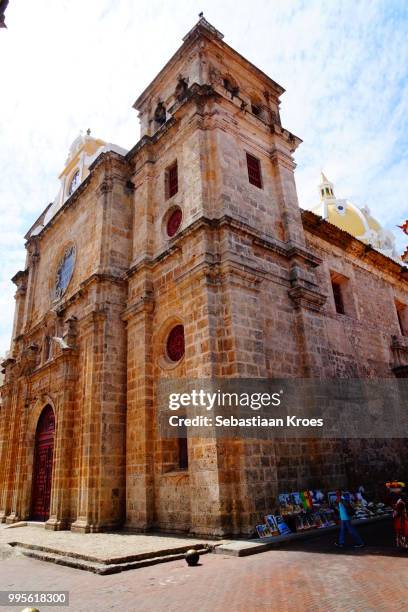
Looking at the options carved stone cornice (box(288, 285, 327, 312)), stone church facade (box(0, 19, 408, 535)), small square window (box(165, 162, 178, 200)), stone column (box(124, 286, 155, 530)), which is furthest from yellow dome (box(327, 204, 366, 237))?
stone column (box(124, 286, 155, 530))

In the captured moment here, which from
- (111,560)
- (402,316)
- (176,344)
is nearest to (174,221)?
(176,344)

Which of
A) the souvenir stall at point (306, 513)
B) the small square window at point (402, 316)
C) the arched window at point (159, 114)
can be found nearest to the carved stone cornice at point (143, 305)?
the souvenir stall at point (306, 513)

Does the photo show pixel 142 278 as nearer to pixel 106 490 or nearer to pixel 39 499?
pixel 106 490

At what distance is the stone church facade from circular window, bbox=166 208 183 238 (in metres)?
0.05

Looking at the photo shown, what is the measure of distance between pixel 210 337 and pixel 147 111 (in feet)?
38.0

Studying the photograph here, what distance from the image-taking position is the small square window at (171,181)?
1421 centimetres

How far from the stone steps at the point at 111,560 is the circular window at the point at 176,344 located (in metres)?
4.90

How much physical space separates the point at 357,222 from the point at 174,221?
3510cm

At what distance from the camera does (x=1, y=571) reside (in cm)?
771

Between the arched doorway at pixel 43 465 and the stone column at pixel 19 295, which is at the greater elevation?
the stone column at pixel 19 295

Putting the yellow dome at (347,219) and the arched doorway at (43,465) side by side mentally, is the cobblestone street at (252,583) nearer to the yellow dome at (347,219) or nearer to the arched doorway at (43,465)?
the arched doorway at (43,465)

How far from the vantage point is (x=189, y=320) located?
1084 cm

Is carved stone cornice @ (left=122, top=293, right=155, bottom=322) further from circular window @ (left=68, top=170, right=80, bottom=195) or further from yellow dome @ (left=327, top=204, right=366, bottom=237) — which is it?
yellow dome @ (left=327, top=204, right=366, bottom=237)

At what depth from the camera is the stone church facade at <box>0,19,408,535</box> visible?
1033 cm
